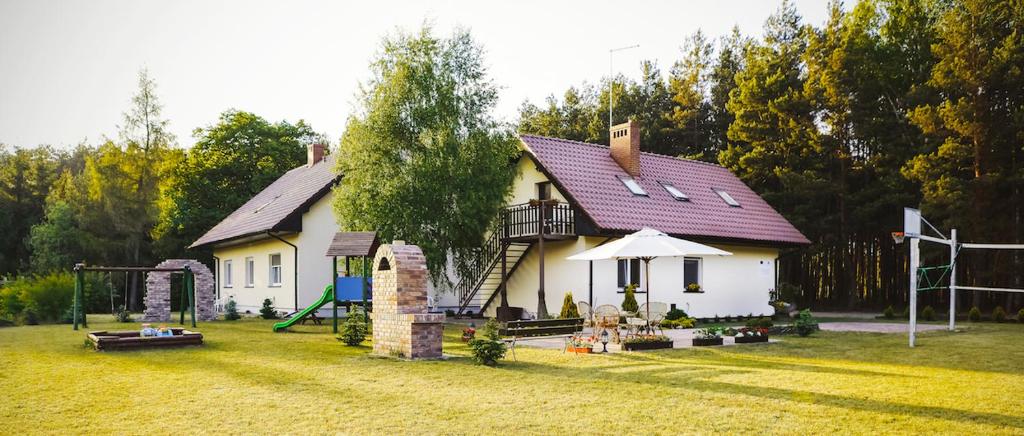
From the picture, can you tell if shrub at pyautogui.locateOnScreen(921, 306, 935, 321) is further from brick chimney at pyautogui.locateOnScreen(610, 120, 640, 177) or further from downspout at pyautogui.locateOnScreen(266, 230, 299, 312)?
downspout at pyautogui.locateOnScreen(266, 230, 299, 312)

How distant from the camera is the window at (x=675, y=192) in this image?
942 inches

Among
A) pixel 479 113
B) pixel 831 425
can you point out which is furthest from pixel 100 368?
pixel 479 113

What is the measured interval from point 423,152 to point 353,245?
12.2ft

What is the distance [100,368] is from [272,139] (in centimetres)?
3050

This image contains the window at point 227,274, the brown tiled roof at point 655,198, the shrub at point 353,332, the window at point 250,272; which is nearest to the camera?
the shrub at point 353,332

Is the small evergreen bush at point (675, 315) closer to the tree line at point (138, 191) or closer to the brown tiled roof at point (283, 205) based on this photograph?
the brown tiled roof at point (283, 205)

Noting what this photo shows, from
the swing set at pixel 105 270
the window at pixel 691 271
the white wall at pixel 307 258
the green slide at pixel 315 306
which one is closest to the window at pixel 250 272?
the white wall at pixel 307 258

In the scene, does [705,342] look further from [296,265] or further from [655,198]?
[296,265]

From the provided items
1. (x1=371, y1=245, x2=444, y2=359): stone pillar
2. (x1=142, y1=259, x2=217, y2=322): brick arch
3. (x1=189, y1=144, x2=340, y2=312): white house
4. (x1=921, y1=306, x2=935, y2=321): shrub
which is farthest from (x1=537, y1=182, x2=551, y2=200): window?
(x1=921, y1=306, x2=935, y2=321): shrub

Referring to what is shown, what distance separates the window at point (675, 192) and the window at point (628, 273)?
334 centimetres

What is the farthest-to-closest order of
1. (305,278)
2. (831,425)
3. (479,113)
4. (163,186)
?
1. (163,186)
2. (305,278)
3. (479,113)
4. (831,425)

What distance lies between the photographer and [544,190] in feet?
74.4

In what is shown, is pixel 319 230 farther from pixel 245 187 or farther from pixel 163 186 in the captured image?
pixel 245 187

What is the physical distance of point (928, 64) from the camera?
28094 mm
